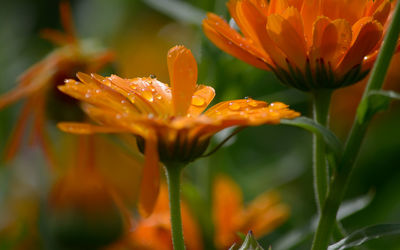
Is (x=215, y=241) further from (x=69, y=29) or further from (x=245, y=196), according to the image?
(x=69, y=29)

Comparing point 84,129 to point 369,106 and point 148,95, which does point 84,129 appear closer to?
point 148,95

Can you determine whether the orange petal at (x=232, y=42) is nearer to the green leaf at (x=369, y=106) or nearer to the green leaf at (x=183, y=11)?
the green leaf at (x=369, y=106)

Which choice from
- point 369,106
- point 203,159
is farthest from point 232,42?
point 203,159

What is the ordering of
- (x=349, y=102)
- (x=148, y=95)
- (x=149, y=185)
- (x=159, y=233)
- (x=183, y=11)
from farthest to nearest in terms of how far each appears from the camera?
(x=349, y=102) → (x=183, y=11) → (x=159, y=233) → (x=148, y=95) → (x=149, y=185)

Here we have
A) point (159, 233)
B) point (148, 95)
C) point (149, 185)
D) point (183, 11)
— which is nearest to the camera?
point (149, 185)

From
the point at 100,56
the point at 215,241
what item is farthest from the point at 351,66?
the point at 100,56

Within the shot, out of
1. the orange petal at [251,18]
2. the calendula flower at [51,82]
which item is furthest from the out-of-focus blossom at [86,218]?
the orange petal at [251,18]
